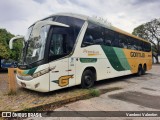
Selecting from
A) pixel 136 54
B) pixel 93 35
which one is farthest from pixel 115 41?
pixel 136 54

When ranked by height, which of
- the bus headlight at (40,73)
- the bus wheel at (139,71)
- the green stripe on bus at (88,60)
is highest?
the green stripe on bus at (88,60)

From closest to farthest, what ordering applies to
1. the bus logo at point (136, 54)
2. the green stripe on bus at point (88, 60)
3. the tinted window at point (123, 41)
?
1. the green stripe on bus at point (88, 60)
2. the tinted window at point (123, 41)
3. the bus logo at point (136, 54)

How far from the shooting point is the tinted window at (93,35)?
840cm

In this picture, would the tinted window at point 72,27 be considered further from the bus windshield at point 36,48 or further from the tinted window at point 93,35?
the bus windshield at point 36,48

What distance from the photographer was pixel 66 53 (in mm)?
7328

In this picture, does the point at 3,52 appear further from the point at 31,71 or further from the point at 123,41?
the point at 31,71

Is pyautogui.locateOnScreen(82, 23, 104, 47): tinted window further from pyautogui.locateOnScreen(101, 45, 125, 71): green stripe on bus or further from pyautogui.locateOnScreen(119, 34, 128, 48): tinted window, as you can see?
pyautogui.locateOnScreen(119, 34, 128, 48): tinted window

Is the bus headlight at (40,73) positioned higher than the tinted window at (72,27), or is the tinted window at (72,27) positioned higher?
the tinted window at (72,27)

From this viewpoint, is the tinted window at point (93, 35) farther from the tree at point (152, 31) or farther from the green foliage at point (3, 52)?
the tree at point (152, 31)

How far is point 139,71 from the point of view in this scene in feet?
49.6

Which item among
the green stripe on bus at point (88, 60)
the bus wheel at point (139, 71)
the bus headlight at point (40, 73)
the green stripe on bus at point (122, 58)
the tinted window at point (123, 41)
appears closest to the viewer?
the bus headlight at point (40, 73)

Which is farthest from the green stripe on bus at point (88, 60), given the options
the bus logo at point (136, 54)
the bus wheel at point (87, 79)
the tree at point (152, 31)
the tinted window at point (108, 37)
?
the tree at point (152, 31)

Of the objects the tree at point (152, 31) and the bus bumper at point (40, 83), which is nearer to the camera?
the bus bumper at point (40, 83)

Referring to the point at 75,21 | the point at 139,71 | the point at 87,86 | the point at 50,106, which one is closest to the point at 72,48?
the point at 75,21
